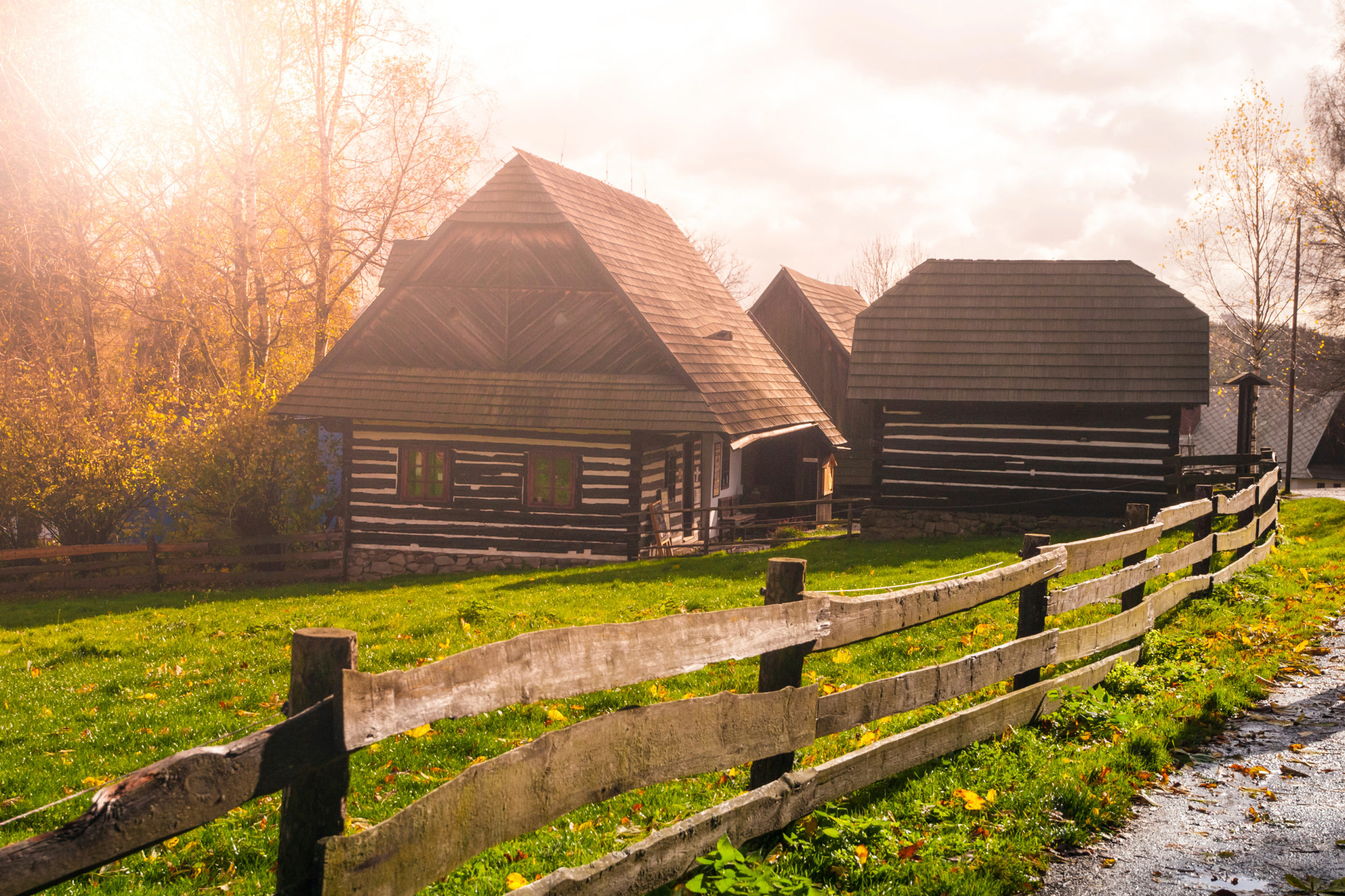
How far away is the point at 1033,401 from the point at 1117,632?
47.2 ft

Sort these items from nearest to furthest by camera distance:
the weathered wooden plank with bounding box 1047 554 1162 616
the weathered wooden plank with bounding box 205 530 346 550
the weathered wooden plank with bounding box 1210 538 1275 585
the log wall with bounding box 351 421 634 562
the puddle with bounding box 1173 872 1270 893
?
1. the puddle with bounding box 1173 872 1270 893
2. the weathered wooden plank with bounding box 1047 554 1162 616
3. the weathered wooden plank with bounding box 1210 538 1275 585
4. the weathered wooden plank with bounding box 205 530 346 550
5. the log wall with bounding box 351 421 634 562

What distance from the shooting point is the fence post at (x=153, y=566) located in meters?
18.2

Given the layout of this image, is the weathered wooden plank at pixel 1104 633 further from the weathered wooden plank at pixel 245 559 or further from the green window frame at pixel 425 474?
the weathered wooden plank at pixel 245 559

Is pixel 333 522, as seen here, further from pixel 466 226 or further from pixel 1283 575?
pixel 1283 575

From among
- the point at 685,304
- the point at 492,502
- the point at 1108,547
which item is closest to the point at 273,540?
the point at 492,502

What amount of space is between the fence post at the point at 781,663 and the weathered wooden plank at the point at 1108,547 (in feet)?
7.69

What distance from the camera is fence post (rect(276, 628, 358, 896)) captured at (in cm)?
261

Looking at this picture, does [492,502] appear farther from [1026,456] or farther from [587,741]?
[587,741]

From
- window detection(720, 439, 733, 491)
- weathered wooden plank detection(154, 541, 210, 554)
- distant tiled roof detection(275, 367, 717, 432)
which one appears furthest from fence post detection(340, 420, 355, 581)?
window detection(720, 439, 733, 491)

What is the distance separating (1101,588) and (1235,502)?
5.19 m

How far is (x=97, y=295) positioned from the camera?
79.5 ft

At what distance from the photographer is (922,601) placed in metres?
4.90

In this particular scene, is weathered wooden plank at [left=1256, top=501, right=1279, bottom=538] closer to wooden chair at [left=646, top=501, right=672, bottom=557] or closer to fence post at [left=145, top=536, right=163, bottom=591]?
wooden chair at [left=646, top=501, right=672, bottom=557]

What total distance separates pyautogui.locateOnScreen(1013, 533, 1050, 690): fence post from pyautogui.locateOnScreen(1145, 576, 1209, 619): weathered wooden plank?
2.10 metres
